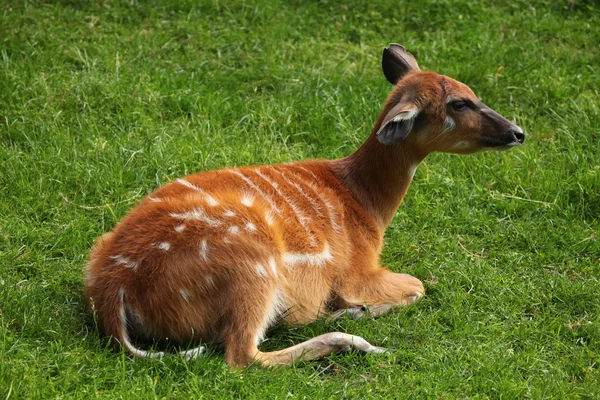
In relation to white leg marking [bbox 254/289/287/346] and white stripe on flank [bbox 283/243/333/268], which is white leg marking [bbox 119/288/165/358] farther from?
white stripe on flank [bbox 283/243/333/268]

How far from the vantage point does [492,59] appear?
8609 mm

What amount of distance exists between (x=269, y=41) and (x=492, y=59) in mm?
2040

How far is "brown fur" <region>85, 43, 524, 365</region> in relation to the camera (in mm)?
5039

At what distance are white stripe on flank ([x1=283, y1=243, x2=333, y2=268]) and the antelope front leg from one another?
0.71 feet

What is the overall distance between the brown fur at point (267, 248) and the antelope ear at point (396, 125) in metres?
0.14

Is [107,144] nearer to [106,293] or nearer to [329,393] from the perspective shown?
[106,293]

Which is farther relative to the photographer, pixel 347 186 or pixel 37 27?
pixel 37 27

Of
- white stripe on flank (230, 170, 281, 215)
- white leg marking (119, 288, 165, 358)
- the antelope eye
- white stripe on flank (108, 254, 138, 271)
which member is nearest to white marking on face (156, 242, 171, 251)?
white stripe on flank (108, 254, 138, 271)

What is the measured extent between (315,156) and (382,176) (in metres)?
1.37

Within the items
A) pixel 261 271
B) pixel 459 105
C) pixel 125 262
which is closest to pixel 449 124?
pixel 459 105

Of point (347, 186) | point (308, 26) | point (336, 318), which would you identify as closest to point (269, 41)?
point (308, 26)

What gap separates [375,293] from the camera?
19.1ft

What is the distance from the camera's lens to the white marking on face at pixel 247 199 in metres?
5.51

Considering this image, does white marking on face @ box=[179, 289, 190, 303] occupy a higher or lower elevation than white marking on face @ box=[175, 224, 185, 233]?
lower
